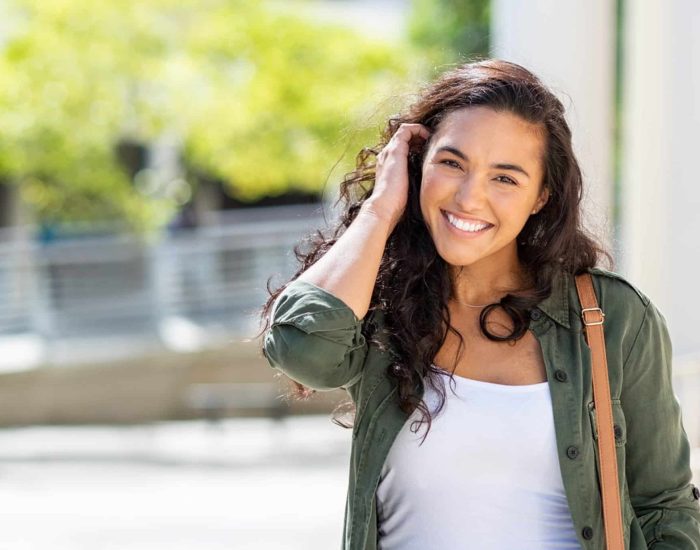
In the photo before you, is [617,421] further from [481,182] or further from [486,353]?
[481,182]

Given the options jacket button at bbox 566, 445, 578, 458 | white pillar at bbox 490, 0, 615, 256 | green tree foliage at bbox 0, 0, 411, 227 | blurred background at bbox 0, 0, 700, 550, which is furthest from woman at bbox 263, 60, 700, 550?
green tree foliage at bbox 0, 0, 411, 227

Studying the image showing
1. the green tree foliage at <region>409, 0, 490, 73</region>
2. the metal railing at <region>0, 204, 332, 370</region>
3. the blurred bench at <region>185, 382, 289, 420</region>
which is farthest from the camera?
the green tree foliage at <region>409, 0, 490, 73</region>

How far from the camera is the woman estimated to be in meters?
2.17

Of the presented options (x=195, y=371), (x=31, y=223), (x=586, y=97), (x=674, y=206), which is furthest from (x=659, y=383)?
(x=31, y=223)

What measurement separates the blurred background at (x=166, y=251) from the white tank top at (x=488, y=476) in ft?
18.9

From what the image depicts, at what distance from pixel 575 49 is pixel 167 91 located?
1069 cm

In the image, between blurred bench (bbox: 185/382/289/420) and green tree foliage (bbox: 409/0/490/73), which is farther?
green tree foliage (bbox: 409/0/490/73)

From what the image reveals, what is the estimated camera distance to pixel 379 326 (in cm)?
238

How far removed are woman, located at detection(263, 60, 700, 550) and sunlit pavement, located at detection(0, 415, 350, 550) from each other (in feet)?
17.4

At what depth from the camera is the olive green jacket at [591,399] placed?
222cm

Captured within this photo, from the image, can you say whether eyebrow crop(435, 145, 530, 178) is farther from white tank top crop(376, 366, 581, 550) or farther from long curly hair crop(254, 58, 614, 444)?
white tank top crop(376, 366, 581, 550)

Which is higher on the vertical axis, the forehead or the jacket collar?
the forehead

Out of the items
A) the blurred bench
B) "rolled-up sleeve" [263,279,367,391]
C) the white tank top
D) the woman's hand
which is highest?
the woman's hand

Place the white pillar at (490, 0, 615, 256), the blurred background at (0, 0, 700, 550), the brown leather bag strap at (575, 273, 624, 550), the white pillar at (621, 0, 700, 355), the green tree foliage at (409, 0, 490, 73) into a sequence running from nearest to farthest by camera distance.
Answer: the brown leather bag strap at (575, 273, 624, 550) → the white pillar at (621, 0, 700, 355) → the white pillar at (490, 0, 615, 256) → the blurred background at (0, 0, 700, 550) → the green tree foliage at (409, 0, 490, 73)
